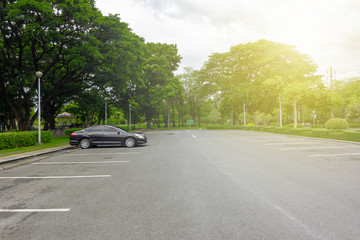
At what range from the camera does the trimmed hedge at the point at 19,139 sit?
13.3 metres

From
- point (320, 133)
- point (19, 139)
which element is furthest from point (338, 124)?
point (19, 139)

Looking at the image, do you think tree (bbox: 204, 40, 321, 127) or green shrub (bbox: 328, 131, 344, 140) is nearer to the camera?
green shrub (bbox: 328, 131, 344, 140)

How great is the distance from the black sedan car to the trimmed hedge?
3.22 meters

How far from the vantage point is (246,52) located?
43.8m

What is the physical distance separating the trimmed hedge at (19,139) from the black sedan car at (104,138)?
3.22 metres

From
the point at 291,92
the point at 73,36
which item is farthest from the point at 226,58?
the point at 73,36

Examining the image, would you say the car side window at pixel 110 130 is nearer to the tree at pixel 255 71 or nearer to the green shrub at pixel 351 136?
the green shrub at pixel 351 136

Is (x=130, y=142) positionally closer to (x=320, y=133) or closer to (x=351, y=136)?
(x=351, y=136)

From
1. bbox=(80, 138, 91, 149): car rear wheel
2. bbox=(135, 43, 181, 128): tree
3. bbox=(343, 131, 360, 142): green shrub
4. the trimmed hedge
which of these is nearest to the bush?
bbox=(343, 131, 360, 142): green shrub

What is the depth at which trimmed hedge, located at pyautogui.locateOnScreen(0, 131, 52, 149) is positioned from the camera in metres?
13.3

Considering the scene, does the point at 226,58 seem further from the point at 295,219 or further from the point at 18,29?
the point at 295,219

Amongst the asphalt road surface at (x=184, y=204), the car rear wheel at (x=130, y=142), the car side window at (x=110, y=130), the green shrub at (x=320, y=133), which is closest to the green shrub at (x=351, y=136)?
the green shrub at (x=320, y=133)

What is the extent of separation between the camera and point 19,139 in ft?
47.2

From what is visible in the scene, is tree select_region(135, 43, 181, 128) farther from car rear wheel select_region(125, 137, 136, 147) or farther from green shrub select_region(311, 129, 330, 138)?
green shrub select_region(311, 129, 330, 138)
